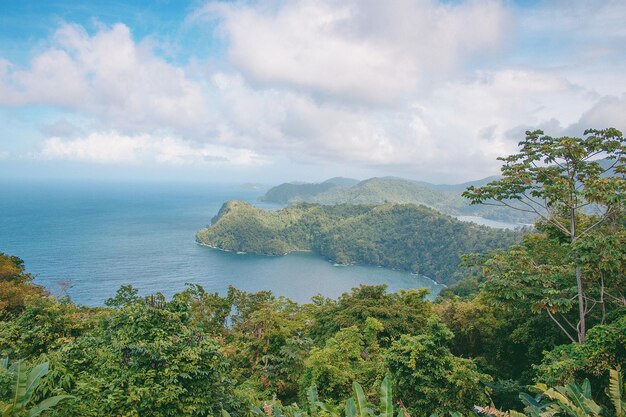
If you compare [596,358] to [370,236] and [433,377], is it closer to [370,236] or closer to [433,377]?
[433,377]

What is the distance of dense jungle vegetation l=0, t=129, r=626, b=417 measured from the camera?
520 centimetres

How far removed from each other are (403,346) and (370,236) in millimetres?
108550

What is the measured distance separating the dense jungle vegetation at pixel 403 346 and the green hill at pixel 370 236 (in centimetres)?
7849

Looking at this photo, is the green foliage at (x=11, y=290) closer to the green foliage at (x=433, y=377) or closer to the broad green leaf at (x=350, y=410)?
the green foliage at (x=433, y=377)

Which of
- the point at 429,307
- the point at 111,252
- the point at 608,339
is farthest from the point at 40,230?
the point at 608,339

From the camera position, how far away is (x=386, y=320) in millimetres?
14375

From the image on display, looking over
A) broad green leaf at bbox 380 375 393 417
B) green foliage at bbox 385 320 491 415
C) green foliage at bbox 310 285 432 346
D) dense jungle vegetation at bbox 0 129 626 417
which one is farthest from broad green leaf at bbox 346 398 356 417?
green foliage at bbox 310 285 432 346

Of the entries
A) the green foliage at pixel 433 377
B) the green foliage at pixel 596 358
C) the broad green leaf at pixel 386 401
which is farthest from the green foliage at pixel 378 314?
the broad green leaf at pixel 386 401

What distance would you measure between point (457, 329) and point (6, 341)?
14.3 metres

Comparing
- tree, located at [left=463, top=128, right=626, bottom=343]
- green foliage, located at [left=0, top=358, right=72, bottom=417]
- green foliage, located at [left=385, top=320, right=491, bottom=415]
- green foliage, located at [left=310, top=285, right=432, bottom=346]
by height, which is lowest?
green foliage, located at [left=310, top=285, right=432, bottom=346]

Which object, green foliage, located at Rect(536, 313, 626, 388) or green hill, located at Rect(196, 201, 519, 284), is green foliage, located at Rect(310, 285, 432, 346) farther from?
green hill, located at Rect(196, 201, 519, 284)

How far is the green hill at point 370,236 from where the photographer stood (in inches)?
3730

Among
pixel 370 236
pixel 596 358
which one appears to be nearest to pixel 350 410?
pixel 596 358

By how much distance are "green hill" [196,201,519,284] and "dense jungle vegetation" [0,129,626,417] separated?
78492 mm
